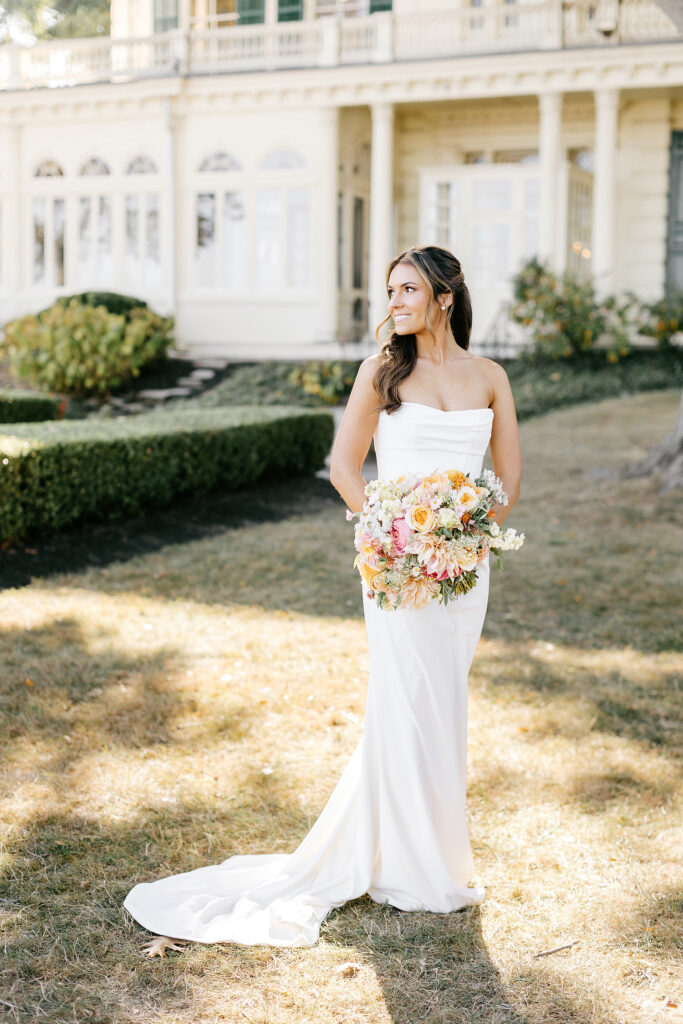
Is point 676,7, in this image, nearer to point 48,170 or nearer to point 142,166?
point 142,166

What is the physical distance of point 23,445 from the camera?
781cm

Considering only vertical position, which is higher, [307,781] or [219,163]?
[219,163]

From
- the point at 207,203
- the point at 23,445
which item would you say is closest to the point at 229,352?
the point at 207,203

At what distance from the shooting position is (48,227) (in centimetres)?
1978

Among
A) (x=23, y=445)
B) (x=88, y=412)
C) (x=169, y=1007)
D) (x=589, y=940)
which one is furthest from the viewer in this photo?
(x=88, y=412)

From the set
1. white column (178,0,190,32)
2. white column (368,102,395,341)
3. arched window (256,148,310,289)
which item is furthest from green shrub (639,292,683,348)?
white column (178,0,190,32)

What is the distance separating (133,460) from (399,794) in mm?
5902

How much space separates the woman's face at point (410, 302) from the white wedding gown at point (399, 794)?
0.86 ft

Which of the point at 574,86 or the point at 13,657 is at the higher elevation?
the point at 574,86

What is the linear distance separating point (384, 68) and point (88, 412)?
7.48 m

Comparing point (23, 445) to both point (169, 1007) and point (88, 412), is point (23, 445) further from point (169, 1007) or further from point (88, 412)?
point (88, 412)

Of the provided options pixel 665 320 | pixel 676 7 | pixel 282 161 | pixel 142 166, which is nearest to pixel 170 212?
pixel 142 166

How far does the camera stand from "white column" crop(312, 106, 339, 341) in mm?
17719

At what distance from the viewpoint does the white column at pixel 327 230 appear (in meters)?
17.7
